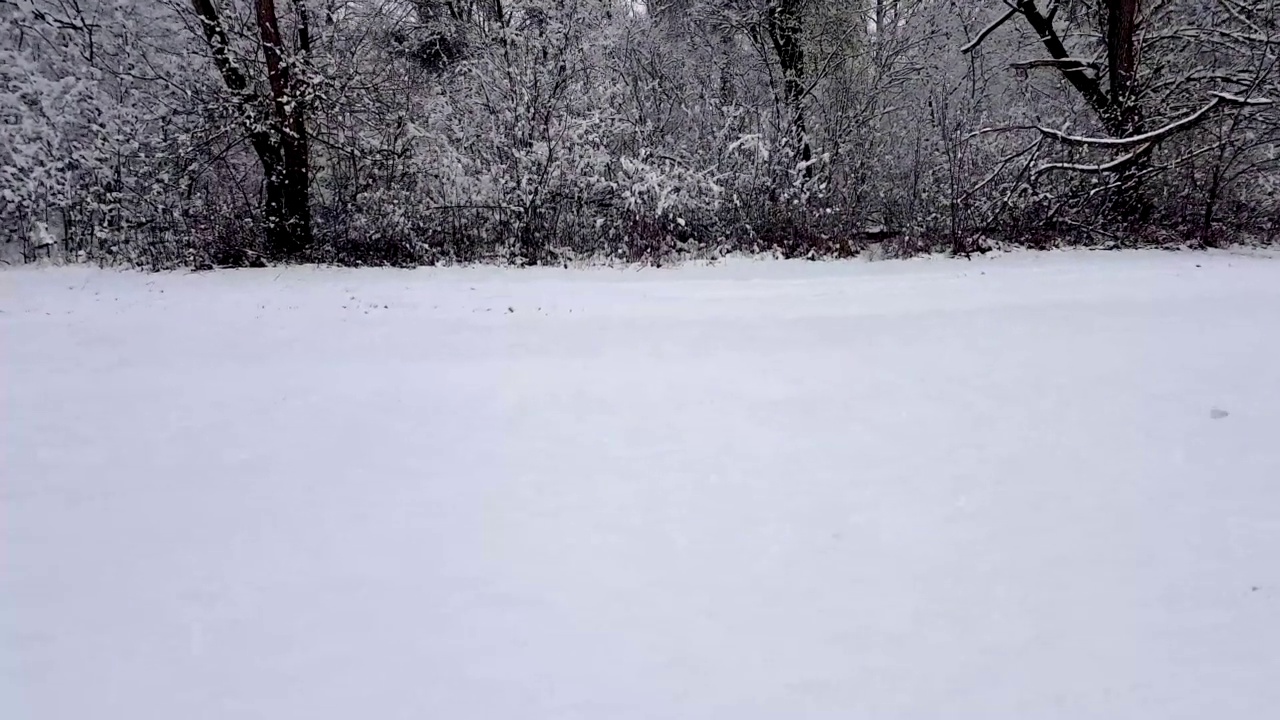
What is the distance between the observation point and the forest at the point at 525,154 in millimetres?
9406

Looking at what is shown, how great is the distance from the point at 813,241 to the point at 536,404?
6.44 meters

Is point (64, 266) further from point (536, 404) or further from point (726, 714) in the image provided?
point (726, 714)

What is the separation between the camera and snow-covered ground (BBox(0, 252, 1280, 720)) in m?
2.12

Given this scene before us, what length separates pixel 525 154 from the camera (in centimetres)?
1001

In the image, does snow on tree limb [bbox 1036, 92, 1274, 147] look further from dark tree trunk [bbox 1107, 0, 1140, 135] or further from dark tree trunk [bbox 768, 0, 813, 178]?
dark tree trunk [bbox 768, 0, 813, 178]

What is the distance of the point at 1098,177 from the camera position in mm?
9766

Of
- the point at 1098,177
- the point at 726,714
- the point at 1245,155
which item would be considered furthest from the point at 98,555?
the point at 1245,155

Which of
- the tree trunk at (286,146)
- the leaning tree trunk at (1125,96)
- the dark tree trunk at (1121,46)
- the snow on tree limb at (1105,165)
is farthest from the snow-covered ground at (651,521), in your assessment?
the dark tree trunk at (1121,46)

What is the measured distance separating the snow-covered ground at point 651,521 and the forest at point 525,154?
4283 millimetres

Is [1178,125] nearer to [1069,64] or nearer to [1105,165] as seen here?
[1105,165]

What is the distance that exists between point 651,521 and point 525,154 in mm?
8091

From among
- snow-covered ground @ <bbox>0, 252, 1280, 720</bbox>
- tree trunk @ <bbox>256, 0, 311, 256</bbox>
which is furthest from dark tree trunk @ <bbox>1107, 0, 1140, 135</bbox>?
tree trunk @ <bbox>256, 0, 311, 256</bbox>

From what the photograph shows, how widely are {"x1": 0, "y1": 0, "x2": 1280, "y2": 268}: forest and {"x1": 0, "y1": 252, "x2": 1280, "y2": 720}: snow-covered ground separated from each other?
428 cm

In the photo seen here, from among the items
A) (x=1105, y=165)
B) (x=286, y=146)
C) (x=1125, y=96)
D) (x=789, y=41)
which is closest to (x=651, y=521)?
(x=286, y=146)
